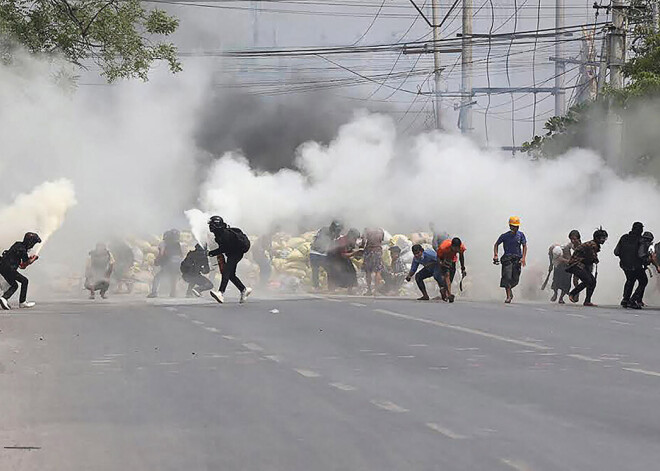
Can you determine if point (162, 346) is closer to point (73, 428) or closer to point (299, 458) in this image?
point (73, 428)

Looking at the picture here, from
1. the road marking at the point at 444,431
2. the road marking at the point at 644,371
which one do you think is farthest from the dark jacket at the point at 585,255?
the road marking at the point at 444,431

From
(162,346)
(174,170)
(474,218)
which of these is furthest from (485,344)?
(174,170)

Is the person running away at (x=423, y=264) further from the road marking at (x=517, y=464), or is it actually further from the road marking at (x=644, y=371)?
the road marking at (x=517, y=464)

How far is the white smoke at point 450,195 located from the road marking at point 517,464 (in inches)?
951

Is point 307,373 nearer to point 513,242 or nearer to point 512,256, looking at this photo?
point 512,256

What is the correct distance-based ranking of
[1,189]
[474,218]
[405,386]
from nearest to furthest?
1. [405,386]
2. [474,218]
3. [1,189]

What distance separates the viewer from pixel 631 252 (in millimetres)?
→ 25094

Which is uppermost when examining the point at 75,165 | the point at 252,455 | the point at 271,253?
the point at 75,165

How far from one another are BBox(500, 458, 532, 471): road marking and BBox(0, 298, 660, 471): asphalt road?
0.5 inches

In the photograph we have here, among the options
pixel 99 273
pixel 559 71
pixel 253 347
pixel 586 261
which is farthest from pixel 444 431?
pixel 559 71

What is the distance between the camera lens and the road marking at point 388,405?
10531 millimetres

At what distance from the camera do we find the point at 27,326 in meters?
20.2

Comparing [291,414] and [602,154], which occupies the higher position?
[602,154]

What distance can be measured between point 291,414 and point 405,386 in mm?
1991
